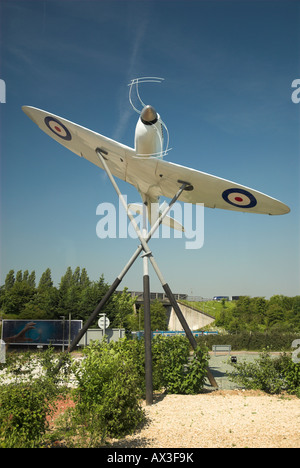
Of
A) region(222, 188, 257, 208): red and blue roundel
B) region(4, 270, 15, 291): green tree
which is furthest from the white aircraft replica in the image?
region(4, 270, 15, 291): green tree

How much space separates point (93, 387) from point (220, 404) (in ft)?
13.9

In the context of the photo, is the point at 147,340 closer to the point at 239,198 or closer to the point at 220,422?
the point at 220,422

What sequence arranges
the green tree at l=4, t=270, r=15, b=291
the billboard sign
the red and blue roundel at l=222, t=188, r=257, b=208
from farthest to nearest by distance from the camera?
the green tree at l=4, t=270, r=15, b=291, the billboard sign, the red and blue roundel at l=222, t=188, r=257, b=208

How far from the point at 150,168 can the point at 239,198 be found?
339 centimetres

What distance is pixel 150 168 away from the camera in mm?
12602

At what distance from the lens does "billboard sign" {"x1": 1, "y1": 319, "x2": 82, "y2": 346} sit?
27.0 meters

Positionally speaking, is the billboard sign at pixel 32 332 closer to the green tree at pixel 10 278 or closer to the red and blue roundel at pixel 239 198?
the red and blue roundel at pixel 239 198

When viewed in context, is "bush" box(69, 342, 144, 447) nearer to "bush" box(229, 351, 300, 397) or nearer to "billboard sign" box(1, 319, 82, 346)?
"bush" box(229, 351, 300, 397)

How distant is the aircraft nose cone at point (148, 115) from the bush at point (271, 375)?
28.2 feet

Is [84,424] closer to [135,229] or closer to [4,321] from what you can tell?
[135,229]

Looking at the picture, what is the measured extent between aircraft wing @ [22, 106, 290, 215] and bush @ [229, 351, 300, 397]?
5247 mm

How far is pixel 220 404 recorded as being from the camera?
31.3 ft

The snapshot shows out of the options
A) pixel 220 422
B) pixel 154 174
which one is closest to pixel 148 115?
pixel 154 174
